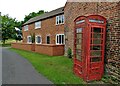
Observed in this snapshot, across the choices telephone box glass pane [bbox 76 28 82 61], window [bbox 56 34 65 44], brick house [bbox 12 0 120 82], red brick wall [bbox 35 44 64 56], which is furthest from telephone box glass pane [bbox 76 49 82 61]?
window [bbox 56 34 65 44]

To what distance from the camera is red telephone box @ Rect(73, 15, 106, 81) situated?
8375mm

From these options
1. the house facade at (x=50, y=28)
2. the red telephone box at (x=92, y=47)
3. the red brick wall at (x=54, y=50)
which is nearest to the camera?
the red telephone box at (x=92, y=47)

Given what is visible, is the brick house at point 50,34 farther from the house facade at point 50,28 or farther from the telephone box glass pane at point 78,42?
the telephone box glass pane at point 78,42

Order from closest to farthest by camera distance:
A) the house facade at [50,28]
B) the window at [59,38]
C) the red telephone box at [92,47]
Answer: the red telephone box at [92,47] < the window at [59,38] < the house facade at [50,28]

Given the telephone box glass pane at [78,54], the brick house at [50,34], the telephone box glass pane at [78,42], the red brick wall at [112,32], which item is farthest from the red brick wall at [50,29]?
the red brick wall at [112,32]

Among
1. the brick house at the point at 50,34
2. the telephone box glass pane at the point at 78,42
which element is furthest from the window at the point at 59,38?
the telephone box glass pane at the point at 78,42

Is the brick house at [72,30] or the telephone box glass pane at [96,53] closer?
the brick house at [72,30]

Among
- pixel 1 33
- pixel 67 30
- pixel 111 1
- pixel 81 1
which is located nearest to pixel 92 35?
pixel 111 1

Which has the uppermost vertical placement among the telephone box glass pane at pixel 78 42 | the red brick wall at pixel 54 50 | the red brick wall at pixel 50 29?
the red brick wall at pixel 50 29

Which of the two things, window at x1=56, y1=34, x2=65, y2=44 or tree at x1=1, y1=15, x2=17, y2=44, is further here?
tree at x1=1, y1=15, x2=17, y2=44

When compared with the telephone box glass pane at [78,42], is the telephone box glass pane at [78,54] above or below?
below

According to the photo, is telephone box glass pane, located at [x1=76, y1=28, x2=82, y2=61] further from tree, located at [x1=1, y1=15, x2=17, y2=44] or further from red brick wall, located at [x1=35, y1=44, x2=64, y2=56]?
tree, located at [x1=1, y1=15, x2=17, y2=44]

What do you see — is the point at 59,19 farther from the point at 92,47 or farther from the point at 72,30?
the point at 92,47

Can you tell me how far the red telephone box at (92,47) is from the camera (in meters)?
8.38
